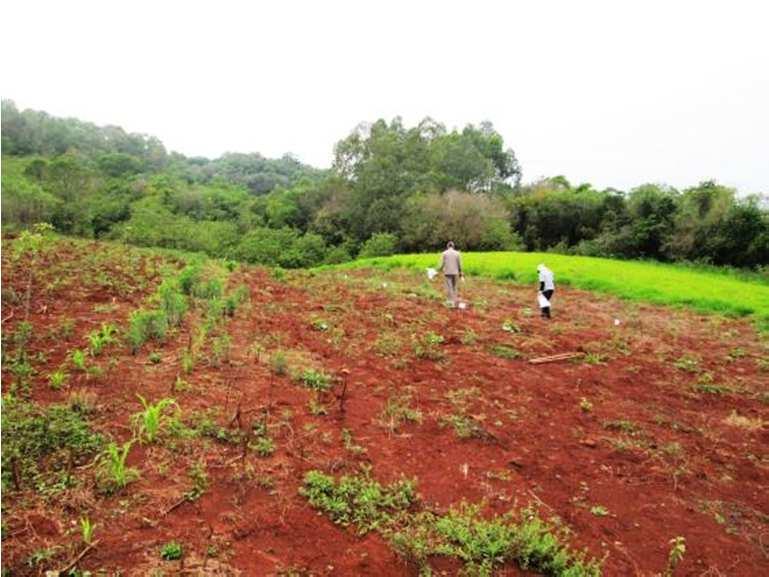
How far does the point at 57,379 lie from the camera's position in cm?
641

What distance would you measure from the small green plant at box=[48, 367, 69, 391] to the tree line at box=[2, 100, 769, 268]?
25.8m

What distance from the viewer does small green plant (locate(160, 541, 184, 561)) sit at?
432 cm

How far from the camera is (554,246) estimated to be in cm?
4391

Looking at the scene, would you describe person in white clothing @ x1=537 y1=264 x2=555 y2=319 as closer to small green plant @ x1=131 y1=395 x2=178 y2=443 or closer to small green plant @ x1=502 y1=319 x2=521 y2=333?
small green plant @ x1=502 y1=319 x2=521 y2=333

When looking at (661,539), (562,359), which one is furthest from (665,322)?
(661,539)

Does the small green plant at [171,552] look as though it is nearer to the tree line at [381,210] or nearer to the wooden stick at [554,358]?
the wooden stick at [554,358]

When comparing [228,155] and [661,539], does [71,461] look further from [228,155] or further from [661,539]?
[228,155]

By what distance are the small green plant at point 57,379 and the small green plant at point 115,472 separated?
5.15 ft

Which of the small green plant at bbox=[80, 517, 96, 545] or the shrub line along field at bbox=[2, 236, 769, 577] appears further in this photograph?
the shrub line along field at bbox=[2, 236, 769, 577]

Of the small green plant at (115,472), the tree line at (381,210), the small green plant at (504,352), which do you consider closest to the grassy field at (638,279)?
the tree line at (381,210)

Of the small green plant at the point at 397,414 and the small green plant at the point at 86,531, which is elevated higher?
the small green plant at the point at 86,531

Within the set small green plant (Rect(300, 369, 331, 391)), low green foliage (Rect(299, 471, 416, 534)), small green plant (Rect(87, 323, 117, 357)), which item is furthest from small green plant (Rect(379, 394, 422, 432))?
small green plant (Rect(87, 323, 117, 357))

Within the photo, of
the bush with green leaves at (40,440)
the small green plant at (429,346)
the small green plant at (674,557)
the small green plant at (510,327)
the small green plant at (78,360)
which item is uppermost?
the small green plant at (78,360)

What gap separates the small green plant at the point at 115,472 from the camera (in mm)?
4977
